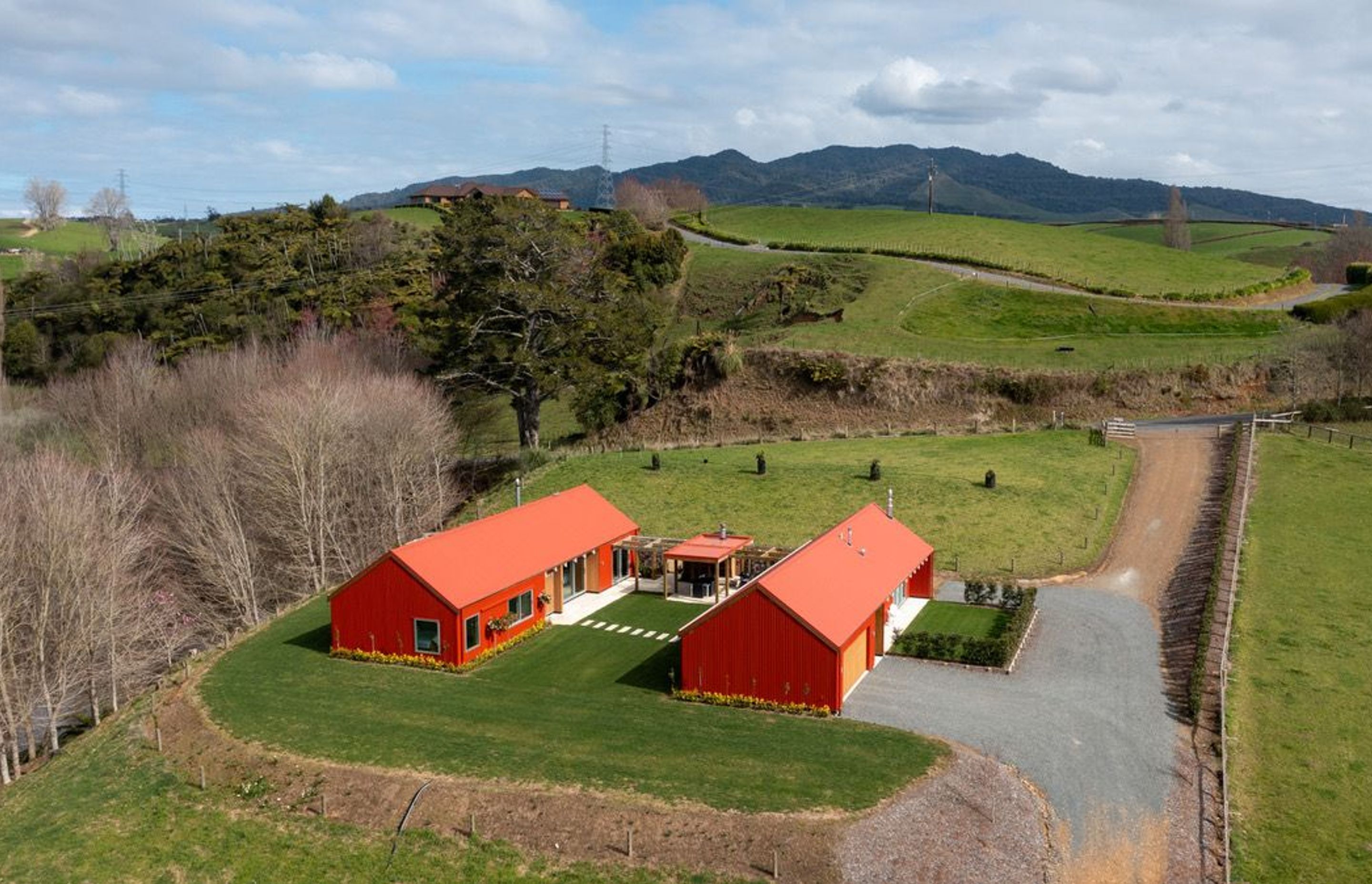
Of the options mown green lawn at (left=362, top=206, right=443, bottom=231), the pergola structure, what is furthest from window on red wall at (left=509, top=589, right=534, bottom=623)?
mown green lawn at (left=362, top=206, right=443, bottom=231)

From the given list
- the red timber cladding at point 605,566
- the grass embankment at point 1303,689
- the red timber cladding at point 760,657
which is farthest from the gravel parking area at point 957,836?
the red timber cladding at point 605,566

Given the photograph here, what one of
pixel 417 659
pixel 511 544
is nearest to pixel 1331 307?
pixel 511 544

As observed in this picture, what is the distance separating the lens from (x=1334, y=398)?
57.9 metres

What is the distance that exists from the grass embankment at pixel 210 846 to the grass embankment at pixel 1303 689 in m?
12.7

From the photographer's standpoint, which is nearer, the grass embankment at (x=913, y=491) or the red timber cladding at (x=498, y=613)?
the red timber cladding at (x=498, y=613)

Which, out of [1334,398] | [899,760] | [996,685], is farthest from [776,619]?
[1334,398]

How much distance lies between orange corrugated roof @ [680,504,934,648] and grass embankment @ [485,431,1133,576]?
5.70 m

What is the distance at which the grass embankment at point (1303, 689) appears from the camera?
2097 centimetres

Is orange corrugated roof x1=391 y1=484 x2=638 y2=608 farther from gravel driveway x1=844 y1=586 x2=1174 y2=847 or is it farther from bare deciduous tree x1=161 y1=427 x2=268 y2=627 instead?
bare deciduous tree x1=161 y1=427 x2=268 y2=627

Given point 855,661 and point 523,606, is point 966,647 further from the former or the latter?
point 523,606

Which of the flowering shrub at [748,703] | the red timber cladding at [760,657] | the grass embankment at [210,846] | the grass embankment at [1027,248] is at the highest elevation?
the grass embankment at [1027,248]

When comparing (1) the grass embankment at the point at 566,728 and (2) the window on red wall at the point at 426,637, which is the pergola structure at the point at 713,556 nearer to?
(1) the grass embankment at the point at 566,728

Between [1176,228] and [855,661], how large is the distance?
119649mm

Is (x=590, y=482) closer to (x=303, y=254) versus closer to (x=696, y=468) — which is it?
(x=696, y=468)
